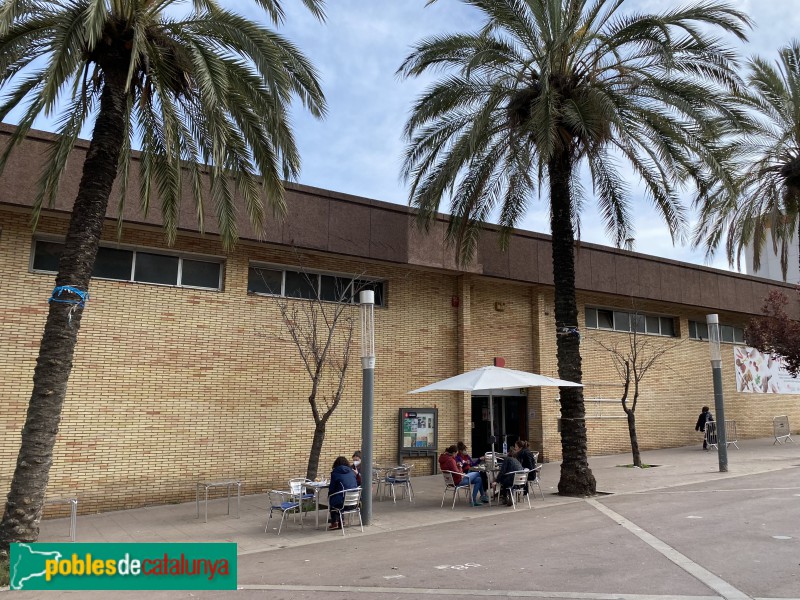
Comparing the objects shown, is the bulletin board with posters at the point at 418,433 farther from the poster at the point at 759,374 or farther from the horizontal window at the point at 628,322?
the poster at the point at 759,374

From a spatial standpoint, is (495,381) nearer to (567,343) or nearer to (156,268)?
(567,343)

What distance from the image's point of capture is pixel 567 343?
13.6 meters

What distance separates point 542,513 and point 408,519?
7.73ft

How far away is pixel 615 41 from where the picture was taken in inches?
518

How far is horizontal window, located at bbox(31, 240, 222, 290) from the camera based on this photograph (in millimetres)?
12938

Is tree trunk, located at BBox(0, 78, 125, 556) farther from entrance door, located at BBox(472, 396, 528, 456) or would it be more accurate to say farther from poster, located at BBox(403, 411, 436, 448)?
entrance door, located at BBox(472, 396, 528, 456)

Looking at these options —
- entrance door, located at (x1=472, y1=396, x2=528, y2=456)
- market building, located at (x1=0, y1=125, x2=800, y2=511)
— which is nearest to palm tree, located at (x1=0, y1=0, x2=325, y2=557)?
market building, located at (x1=0, y1=125, x2=800, y2=511)

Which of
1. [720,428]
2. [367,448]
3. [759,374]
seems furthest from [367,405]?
[759,374]

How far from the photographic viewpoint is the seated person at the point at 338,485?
10570 millimetres

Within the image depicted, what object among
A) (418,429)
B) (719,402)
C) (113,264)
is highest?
(113,264)

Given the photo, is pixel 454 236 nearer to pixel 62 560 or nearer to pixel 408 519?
pixel 408 519

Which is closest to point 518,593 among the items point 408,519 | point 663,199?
point 408,519

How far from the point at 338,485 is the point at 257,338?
5477 mm

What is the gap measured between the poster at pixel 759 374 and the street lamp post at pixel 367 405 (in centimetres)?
2049
